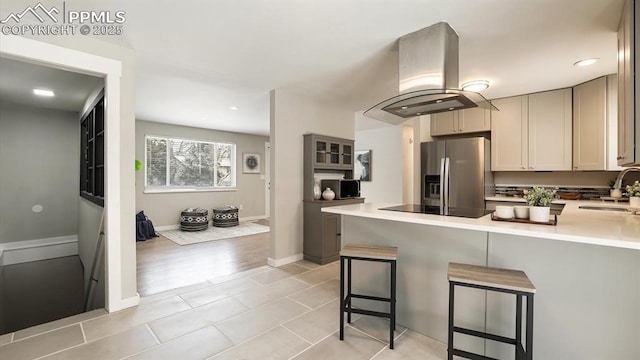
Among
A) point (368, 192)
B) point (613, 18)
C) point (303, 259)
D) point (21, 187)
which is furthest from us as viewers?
point (368, 192)

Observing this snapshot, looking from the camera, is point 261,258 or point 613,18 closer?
point 613,18

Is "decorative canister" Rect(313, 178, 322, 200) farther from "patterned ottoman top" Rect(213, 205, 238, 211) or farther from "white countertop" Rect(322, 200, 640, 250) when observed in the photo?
"patterned ottoman top" Rect(213, 205, 238, 211)

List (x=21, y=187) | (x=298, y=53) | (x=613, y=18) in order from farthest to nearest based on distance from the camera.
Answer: (x=21, y=187) → (x=298, y=53) → (x=613, y=18)

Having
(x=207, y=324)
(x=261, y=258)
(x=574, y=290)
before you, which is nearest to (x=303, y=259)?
(x=261, y=258)

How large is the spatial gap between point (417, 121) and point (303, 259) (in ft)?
9.81

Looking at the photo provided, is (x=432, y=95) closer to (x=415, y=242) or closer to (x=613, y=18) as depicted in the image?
(x=415, y=242)

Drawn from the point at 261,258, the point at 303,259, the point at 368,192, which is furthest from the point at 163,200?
the point at 368,192

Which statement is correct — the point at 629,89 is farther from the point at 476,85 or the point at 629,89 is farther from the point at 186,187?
the point at 186,187

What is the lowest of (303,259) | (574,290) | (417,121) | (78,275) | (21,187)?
(78,275)

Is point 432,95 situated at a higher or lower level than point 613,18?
lower

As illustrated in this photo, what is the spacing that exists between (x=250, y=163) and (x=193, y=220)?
7.47 ft

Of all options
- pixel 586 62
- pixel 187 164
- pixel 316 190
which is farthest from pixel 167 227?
pixel 586 62

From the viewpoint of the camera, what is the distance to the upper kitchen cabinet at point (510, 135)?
3.90 meters

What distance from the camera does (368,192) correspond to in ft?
21.9
